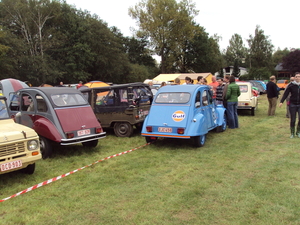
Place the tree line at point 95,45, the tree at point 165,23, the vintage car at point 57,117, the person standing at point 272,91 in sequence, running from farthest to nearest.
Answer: the tree at point 165,23, the tree line at point 95,45, the person standing at point 272,91, the vintage car at point 57,117

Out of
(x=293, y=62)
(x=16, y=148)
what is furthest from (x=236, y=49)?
(x=16, y=148)

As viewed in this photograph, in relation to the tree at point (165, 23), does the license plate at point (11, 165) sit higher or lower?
lower

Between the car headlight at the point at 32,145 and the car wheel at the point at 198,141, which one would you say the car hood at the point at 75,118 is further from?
the car wheel at the point at 198,141

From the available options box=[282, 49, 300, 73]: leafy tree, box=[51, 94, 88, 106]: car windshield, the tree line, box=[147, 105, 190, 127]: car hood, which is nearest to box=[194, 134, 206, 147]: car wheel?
box=[147, 105, 190, 127]: car hood

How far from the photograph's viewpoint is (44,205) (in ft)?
14.0

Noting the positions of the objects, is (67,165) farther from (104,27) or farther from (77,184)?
(104,27)

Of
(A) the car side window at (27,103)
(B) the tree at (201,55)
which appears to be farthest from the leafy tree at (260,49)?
(A) the car side window at (27,103)

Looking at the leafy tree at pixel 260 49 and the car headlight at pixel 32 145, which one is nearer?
the car headlight at pixel 32 145

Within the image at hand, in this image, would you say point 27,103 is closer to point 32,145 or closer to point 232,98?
point 32,145

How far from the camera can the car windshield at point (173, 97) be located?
7.77 metres

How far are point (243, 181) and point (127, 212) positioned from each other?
Answer: 235 cm

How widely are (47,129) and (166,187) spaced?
3.58m

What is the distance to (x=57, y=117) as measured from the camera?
6832 mm

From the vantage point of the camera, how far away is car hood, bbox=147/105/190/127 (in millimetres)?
7371
